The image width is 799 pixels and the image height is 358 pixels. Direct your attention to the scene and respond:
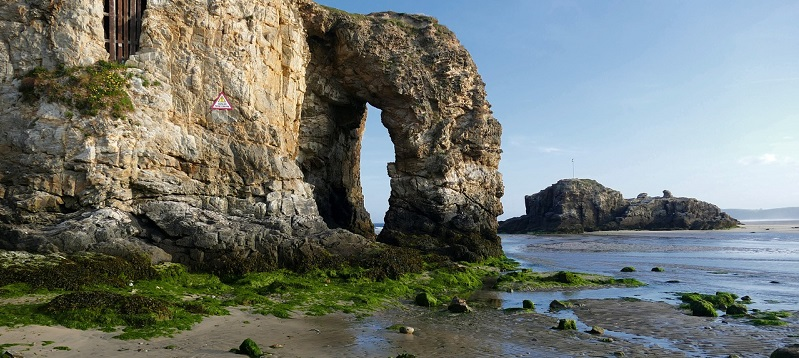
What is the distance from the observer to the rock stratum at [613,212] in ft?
224

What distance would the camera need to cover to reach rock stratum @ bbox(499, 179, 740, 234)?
224ft

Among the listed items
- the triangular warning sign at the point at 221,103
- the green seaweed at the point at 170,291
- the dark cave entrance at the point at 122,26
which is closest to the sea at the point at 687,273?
the green seaweed at the point at 170,291

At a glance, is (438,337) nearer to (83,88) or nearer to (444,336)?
(444,336)

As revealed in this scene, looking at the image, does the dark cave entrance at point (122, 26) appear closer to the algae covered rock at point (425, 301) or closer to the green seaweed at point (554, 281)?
the algae covered rock at point (425, 301)

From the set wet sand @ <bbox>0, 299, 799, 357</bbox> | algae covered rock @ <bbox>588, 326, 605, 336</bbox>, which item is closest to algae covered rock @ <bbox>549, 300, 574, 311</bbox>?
wet sand @ <bbox>0, 299, 799, 357</bbox>

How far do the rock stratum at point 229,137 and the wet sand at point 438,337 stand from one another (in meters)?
6.40

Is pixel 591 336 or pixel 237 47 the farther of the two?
pixel 237 47

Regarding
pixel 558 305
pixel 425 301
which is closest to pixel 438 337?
pixel 425 301

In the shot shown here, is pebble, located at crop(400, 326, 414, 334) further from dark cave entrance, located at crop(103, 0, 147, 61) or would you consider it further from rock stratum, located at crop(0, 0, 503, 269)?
dark cave entrance, located at crop(103, 0, 147, 61)

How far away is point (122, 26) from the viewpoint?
18922 mm

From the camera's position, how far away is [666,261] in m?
28.6

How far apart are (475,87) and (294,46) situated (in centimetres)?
1194

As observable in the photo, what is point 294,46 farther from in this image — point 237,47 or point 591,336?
point 591,336

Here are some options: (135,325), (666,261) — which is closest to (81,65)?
(135,325)
